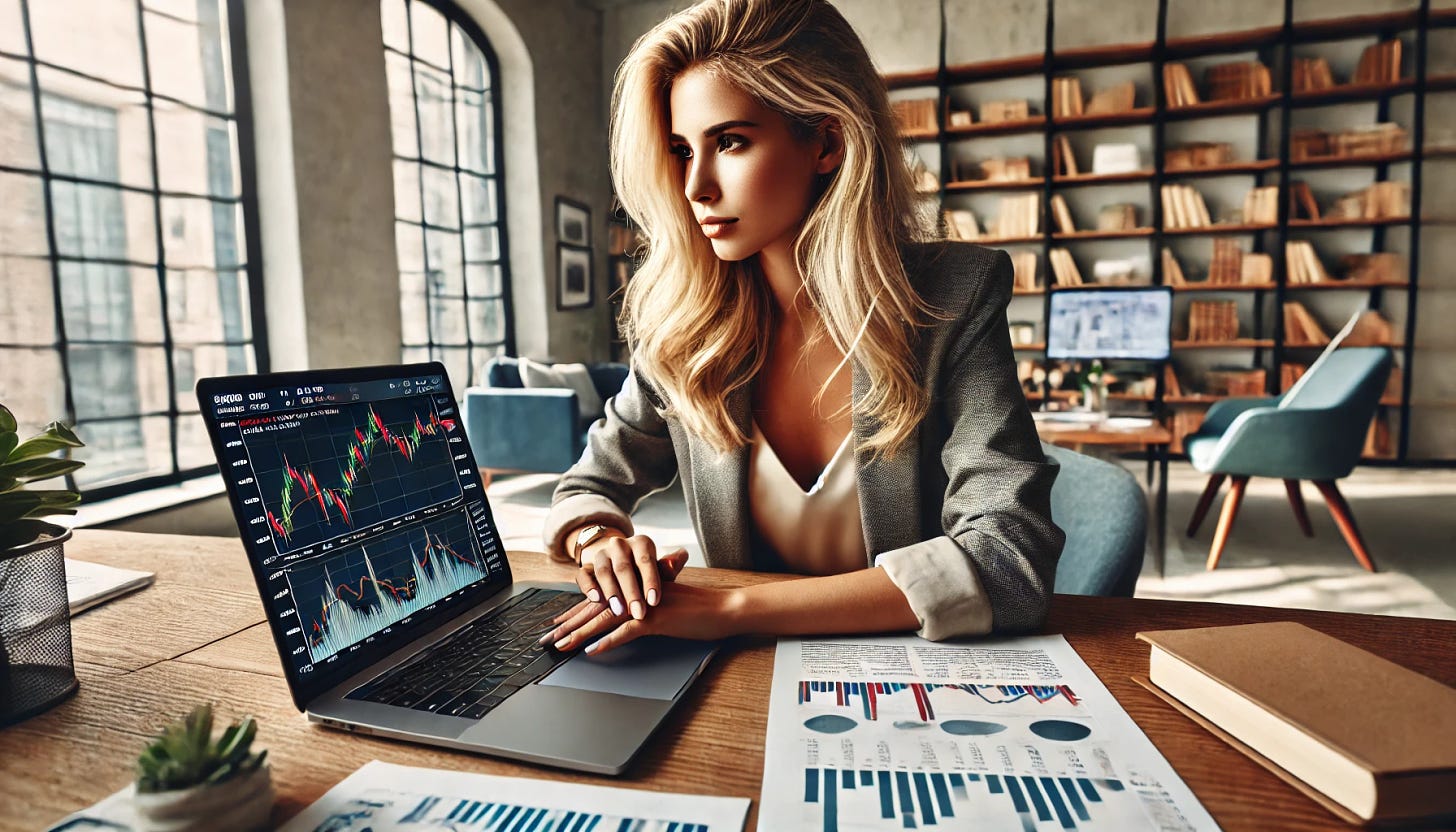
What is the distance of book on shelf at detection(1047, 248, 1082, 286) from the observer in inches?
213

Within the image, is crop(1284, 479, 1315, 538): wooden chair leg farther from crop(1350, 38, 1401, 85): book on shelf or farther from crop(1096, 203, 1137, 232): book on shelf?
crop(1350, 38, 1401, 85): book on shelf

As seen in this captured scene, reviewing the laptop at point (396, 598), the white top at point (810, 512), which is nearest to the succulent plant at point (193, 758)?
the laptop at point (396, 598)

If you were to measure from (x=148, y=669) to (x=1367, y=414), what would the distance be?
3.97 m

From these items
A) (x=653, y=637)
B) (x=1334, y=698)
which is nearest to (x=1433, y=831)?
(x=1334, y=698)

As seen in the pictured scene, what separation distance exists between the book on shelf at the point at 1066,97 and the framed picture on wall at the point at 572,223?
357 cm

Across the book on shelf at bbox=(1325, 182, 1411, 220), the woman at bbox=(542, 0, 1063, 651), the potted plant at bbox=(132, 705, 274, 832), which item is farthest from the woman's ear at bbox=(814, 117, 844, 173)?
the book on shelf at bbox=(1325, 182, 1411, 220)

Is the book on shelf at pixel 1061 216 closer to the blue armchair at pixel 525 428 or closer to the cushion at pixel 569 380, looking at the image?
the cushion at pixel 569 380

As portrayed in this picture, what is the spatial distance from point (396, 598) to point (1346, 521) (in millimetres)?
3799

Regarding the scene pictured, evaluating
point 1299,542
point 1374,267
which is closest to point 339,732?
point 1299,542

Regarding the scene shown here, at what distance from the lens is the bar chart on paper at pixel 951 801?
17.5 inches

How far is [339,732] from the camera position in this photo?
0.57 m

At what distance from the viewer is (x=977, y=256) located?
104 centimetres

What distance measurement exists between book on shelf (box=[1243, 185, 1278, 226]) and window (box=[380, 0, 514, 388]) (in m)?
5.11

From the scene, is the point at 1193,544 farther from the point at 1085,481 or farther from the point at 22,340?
the point at 22,340
